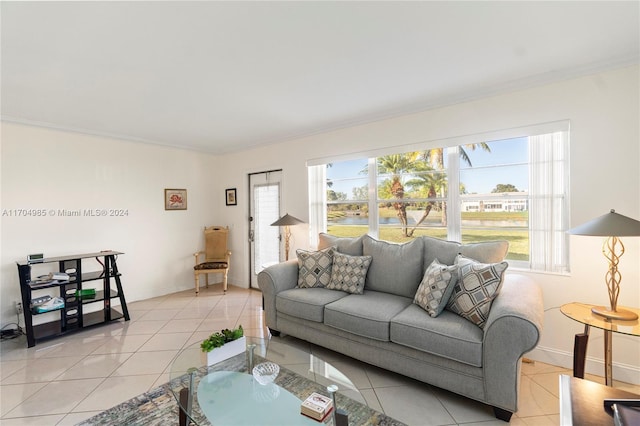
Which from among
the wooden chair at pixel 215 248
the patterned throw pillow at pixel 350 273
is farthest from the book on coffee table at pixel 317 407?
the wooden chair at pixel 215 248

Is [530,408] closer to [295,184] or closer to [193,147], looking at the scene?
[295,184]

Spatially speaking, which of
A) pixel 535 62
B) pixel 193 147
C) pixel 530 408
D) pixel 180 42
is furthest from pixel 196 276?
pixel 535 62

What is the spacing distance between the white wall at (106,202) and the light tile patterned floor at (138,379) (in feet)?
3.47

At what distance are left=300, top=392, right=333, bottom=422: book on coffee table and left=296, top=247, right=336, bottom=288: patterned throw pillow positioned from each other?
1566 mm

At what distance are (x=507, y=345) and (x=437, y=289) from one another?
588mm

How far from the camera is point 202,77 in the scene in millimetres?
2406

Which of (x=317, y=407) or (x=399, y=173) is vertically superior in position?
(x=399, y=173)

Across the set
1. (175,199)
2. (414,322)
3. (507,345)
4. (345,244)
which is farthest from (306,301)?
(175,199)

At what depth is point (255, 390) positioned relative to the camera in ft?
5.67

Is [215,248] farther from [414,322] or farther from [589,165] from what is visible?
[589,165]

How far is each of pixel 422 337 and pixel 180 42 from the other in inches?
102

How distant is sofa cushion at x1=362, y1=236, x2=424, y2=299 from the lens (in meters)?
2.77

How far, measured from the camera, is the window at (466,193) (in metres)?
2.57

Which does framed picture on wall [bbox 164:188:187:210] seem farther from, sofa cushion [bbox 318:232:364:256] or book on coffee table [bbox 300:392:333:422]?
book on coffee table [bbox 300:392:333:422]
